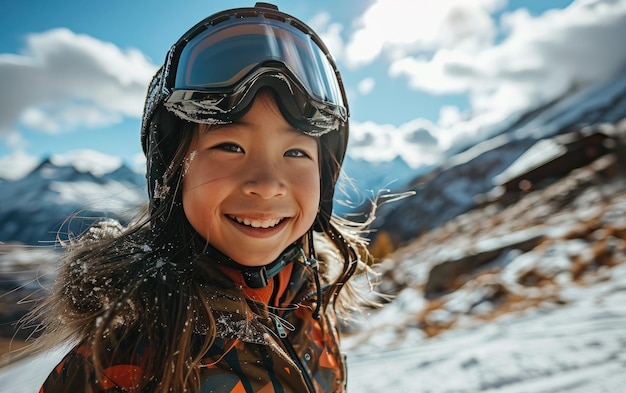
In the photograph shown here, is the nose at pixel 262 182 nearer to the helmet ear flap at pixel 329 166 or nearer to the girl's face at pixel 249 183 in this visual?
the girl's face at pixel 249 183

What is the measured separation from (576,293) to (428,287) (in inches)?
236

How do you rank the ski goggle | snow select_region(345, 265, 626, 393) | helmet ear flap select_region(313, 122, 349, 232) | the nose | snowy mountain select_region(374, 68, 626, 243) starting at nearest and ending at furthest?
the nose < the ski goggle < helmet ear flap select_region(313, 122, 349, 232) < snow select_region(345, 265, 626, 393) < snowy mountain select_region(374, 68, 626, 243)

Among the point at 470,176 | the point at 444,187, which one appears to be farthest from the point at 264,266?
the point at 470,176

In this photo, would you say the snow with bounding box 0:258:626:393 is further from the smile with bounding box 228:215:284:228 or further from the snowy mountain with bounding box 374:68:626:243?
the snowy mountain with bounding box 374:68:626:243

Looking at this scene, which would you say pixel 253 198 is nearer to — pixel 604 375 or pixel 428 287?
pixel 604 375

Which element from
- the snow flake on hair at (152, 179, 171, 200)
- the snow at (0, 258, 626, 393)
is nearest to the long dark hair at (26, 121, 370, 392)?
the snow flake on hair at (152, 179, 171, 200)

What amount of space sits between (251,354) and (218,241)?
423mm

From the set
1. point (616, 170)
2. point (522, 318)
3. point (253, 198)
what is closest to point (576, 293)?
point (522, 318)

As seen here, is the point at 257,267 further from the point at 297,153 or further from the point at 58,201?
the point at 58,201

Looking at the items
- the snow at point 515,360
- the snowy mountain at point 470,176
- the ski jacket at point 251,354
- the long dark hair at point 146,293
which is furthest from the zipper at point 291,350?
the snowy mountain at point 470,176

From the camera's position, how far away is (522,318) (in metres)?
4.45

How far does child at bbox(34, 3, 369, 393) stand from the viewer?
49.6 inches

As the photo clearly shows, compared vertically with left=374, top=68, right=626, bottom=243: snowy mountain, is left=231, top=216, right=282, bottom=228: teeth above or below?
below

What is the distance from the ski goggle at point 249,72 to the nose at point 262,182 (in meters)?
0.23
